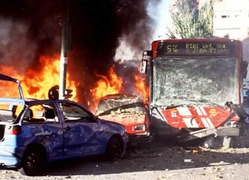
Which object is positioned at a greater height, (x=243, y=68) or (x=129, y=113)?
(x=243, y=68)

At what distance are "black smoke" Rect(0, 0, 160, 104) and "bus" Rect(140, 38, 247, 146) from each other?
19.1 feet

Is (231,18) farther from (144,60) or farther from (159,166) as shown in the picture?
(159,166)

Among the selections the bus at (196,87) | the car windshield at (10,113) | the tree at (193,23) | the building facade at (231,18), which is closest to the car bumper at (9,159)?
the car windshield at (10,113)

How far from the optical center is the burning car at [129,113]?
1207 cm

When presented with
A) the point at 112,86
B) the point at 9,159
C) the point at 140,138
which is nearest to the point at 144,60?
the point at 140,138

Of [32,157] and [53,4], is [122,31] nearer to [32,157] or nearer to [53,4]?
[53,4]

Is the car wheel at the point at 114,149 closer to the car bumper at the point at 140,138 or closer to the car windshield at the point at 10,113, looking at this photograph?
the car bumper at the point at 140,138

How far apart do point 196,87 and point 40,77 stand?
792 cm

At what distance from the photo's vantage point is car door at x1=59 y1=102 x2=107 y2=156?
31.1ft

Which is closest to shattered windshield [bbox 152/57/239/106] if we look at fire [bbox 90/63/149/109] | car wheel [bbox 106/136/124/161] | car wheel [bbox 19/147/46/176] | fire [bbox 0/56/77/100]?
car wheel [bbox 106/136/124/161]

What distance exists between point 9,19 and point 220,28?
37.3 metres

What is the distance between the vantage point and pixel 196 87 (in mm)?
13031

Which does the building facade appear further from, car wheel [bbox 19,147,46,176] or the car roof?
car wheel [bbox 19,147,46,176]

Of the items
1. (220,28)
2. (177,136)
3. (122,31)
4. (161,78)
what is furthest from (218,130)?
(220,28)
